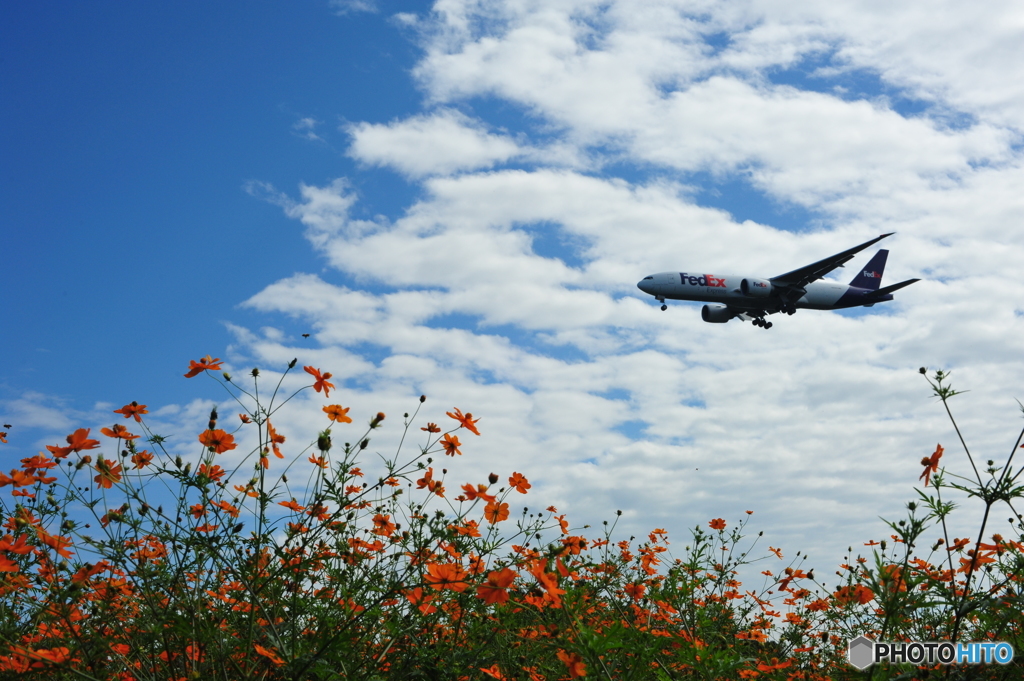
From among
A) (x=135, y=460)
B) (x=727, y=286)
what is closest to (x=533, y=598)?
(x=135, y=460)

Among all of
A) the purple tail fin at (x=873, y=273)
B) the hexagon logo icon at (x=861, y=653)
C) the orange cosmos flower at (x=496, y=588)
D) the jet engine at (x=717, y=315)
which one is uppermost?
the purple tail fin at (x=873, y=273)

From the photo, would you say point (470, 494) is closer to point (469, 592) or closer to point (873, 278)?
point (469, 592)

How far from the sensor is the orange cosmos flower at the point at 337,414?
3078 mm

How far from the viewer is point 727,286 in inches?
1113

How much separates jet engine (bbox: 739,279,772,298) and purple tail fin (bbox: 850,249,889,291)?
1506 cm

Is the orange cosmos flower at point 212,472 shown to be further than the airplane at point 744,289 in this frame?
No

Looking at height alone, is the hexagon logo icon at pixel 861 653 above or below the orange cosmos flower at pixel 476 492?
below

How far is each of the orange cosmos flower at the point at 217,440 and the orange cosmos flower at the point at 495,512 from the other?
99cm

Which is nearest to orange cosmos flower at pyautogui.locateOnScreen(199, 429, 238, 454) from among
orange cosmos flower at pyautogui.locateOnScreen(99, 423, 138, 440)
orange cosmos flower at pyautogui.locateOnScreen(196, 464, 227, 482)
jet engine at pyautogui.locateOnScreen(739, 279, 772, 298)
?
orange cosmos flower at pyautogui.locateOnScreen(196, 464, 227, 482)

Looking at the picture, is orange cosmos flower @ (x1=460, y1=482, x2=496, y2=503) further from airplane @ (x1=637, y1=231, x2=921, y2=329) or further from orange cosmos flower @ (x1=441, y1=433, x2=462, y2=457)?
airplane @ (x1=637, y1=231, x2=921, y2=329)

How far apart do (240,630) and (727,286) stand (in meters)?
27.8

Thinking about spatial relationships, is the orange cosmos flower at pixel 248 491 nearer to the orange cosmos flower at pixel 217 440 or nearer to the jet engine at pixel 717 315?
the orange cosmos flower at pixel 217 440

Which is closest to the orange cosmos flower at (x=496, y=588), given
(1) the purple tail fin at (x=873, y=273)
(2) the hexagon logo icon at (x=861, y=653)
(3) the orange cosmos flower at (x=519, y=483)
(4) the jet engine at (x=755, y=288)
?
(3) the orange cosmos flower at (x=519, y=483)

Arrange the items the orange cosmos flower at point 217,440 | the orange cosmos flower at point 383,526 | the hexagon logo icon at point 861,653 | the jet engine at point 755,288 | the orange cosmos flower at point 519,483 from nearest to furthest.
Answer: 1. the hexagon logo icon at point 861,653
2. the orange cosmos flower at point 217,440
3. the orange cosmos flower at point 519,483
4. the orange cosmos flower at point 383,526
5. the jet engine at point 755,288
